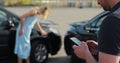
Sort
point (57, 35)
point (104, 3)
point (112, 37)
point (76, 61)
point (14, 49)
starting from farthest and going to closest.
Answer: point (57, 35)
point (14, 49)
point (76, 61)
point (104, 3)
point (112, 37)

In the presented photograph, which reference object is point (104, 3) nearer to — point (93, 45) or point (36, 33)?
point (93, 45)

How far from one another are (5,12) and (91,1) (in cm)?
2824

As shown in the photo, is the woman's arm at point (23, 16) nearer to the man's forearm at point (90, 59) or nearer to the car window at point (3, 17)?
the car window at point (3, 17)

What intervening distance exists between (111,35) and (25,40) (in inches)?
249

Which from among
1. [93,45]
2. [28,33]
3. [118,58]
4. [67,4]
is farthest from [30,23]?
[67,4]

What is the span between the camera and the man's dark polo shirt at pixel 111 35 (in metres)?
→ 2.42

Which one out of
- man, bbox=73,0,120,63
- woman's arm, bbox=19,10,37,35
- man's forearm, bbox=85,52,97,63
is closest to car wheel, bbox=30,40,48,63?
woman's arm, bbox=19,10,37,35

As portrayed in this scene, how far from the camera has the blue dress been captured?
8.60m

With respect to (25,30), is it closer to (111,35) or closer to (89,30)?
(89,30)

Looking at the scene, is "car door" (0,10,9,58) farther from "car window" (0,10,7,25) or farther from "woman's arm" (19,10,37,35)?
"woman's arm" (19,10,37,35)

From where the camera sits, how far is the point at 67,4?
36.2 metres

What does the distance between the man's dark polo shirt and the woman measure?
6.05m

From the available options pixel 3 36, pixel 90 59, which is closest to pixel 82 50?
pixel 90 59

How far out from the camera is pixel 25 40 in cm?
866
